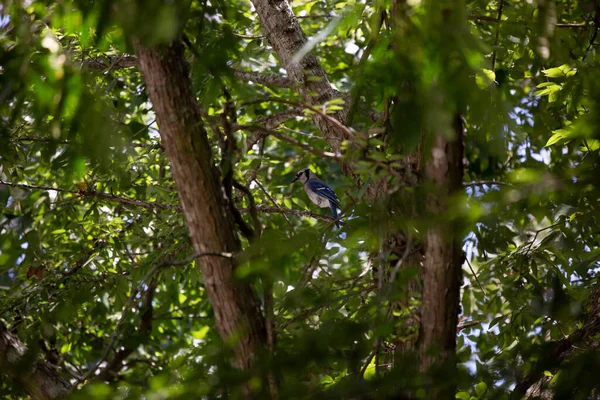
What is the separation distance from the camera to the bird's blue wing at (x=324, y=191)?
6.83 metres

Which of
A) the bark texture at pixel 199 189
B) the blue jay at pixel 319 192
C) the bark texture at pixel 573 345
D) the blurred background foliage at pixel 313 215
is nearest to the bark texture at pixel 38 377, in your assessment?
the blurred background foliage at pixel 313 215

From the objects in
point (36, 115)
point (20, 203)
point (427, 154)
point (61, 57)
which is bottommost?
point (427, 154)

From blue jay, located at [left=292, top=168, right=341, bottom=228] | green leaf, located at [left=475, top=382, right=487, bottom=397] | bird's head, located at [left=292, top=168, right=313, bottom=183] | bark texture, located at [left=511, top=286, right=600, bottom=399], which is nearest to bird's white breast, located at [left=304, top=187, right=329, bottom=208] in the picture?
blue jay, located at [left=292, top=168, right=341, bottom=228]

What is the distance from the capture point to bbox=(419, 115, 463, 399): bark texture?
7.47 feet

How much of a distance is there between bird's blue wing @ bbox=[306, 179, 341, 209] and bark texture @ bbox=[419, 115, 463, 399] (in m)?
4.39

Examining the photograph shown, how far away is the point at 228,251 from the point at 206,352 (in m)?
0.35

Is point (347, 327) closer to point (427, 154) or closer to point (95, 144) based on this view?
point (427, 154)

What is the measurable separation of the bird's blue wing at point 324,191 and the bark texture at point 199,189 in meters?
4.33

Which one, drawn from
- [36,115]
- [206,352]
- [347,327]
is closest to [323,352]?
[347,327]

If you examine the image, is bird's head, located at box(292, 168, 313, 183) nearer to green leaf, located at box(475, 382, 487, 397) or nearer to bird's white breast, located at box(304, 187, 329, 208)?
bird's white breast, located at box(304, 187, 329, 208)

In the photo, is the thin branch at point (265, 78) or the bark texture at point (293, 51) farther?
the thin branch at point (265, 78)

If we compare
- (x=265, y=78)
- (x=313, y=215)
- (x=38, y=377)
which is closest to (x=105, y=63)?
(x=265, y=78)

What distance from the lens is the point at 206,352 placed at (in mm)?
2469

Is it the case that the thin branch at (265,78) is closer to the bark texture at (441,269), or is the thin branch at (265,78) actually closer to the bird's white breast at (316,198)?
the bark texture at (441,269)
